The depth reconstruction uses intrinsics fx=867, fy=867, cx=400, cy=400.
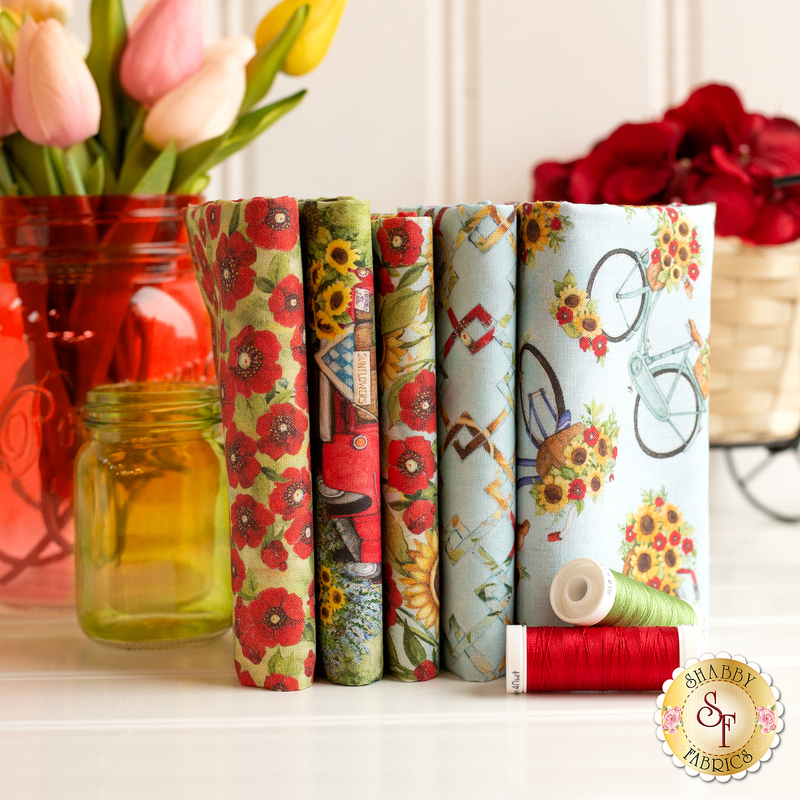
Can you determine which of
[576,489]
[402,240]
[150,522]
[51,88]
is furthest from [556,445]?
[51,88]

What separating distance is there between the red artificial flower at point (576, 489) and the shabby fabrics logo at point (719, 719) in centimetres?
10

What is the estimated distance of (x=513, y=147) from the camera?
83 cm

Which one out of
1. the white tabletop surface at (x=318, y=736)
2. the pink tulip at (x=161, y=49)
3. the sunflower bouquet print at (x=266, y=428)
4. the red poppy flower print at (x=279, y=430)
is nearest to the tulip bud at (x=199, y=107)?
the pink tulip at (x=161, y=49)

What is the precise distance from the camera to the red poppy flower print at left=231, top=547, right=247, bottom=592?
1.45ft

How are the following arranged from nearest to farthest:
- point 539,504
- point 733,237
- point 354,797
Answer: point 354,797, point 539,504, point 733,237

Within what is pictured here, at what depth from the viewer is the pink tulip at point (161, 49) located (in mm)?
521

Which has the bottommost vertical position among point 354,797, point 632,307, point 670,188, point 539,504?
point 354,797

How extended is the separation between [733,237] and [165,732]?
544mm

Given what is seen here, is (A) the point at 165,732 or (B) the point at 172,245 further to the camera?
(B) the point at 172,245

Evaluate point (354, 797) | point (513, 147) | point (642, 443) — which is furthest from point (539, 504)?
point (513, 147)

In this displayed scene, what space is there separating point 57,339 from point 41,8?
0.68ft

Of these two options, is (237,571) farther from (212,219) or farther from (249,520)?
(212,219)

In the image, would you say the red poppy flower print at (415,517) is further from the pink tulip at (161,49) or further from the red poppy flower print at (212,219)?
the pink tulip at (161,49)

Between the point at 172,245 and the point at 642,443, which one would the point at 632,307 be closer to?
the point at 642,443
